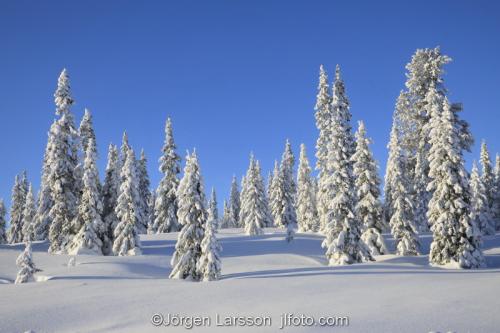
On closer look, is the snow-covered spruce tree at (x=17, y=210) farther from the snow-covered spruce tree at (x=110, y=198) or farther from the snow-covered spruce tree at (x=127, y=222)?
the snow-covered spruce tree at (x=127, y=222)

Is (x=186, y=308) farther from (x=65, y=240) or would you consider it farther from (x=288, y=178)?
(x=288, y=178)

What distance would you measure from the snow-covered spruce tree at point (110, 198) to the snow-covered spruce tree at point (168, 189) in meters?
13.0

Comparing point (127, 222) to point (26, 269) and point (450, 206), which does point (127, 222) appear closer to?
point (26, 269)

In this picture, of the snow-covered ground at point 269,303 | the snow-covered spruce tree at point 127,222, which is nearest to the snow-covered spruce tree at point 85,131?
the snow-covered spruce tree at point 127,222

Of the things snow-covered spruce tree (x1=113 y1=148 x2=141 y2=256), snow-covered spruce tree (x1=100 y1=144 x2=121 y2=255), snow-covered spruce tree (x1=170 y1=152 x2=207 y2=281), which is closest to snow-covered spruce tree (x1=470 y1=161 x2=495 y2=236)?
snow-covered spruce tree (x1=170 y1=152 x2=207 y2=281)

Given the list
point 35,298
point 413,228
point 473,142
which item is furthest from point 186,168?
point 473,142

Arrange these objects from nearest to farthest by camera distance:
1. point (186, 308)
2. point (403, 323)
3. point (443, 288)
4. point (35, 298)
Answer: point (403, 323) → point (186, 308) → point (443, 288) → point (35, 298)

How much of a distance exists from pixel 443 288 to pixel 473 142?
78.7 ft

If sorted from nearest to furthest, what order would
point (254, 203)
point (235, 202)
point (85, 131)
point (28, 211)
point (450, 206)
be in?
point (450, 206) < point (85, 131) < point (254, 203) < point (28, 211) < point (235, 202)

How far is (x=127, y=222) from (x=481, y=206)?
151ft

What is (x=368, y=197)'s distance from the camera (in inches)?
1480

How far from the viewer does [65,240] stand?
38656mm

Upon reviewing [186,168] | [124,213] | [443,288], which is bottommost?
[443,288]

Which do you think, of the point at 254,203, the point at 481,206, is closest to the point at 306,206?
the point at 254,203
